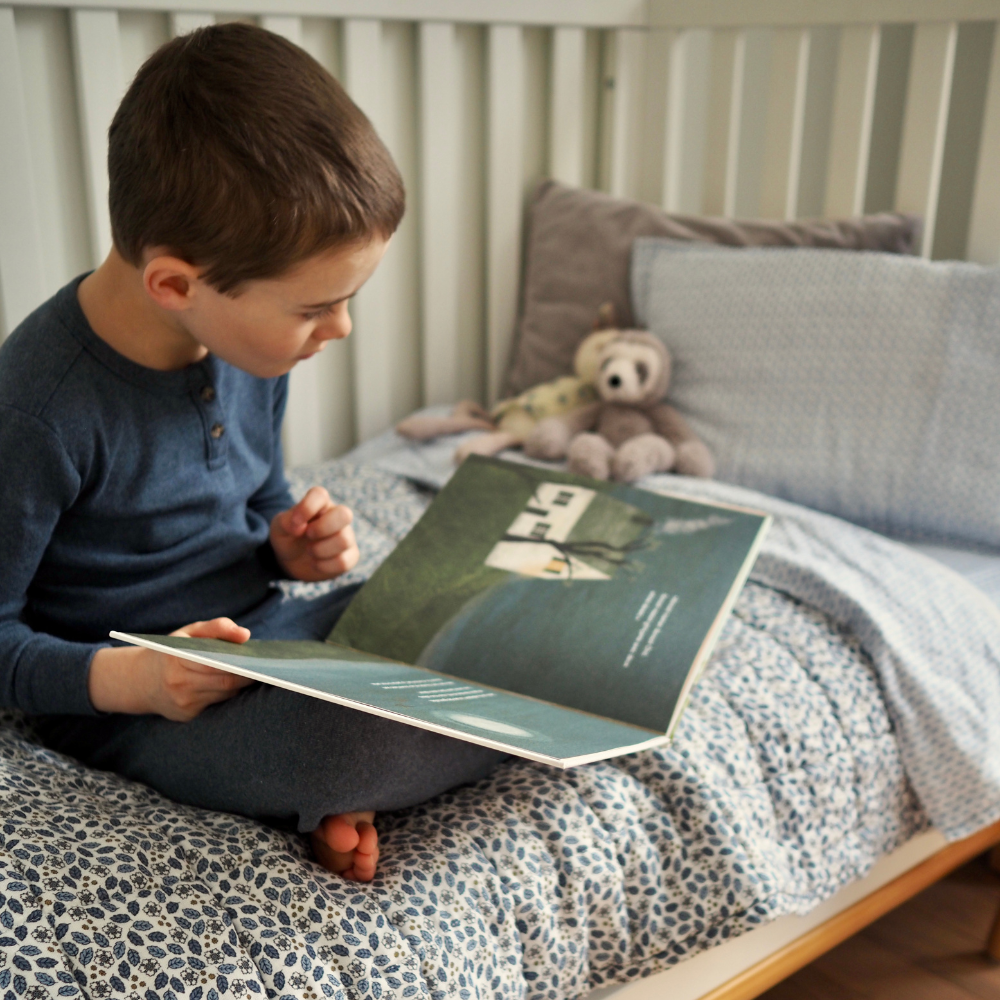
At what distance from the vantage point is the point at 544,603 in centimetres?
80

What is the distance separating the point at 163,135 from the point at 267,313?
128mm

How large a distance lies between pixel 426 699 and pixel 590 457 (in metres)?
0.61

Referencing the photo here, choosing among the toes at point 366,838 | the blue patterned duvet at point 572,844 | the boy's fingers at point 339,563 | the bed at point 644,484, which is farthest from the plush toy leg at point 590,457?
the toes at point 366,838

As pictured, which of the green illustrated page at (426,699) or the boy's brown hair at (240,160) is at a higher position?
the boy's brown hair at (240,160)

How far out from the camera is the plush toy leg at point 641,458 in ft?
3.84

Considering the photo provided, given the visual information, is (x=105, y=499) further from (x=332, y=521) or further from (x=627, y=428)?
(x=627, y=428)

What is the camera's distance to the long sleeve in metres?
0.67

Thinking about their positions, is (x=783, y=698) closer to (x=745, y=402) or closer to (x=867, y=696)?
(x=867, y=696)

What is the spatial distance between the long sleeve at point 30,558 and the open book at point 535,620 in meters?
0.14

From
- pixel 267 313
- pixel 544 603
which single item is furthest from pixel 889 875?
pixel 267 313

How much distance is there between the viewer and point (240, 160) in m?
0.65

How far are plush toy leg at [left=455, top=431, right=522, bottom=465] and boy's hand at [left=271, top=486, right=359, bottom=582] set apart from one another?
415 mm

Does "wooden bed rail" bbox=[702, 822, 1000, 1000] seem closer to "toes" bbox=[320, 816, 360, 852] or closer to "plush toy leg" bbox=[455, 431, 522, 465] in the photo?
"toes" bbox=[320, 816, 360, 852]

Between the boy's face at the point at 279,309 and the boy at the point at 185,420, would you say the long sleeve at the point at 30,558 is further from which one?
the boy's face at the point at 279,309
